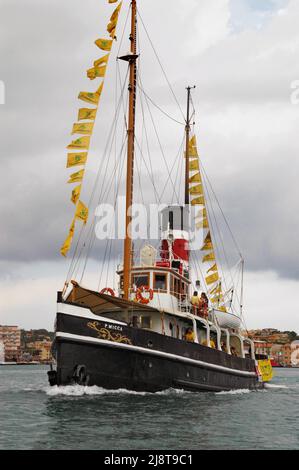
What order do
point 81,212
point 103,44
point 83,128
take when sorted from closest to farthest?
point 81,212
point 83,128
point 103,44

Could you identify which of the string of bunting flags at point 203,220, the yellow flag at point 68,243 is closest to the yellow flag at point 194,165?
the string of bunting flags at point 203,220

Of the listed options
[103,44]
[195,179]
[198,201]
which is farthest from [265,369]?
[103,44]

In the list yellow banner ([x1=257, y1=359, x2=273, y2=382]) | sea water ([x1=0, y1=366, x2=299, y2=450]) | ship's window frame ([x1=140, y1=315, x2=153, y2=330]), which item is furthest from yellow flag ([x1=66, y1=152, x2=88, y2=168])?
yellow banner ([x1=257, y1=359, x2=273, y2=382])

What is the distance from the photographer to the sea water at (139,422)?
17.3 meters

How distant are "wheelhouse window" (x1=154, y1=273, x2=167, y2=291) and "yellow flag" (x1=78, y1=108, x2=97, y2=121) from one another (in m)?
9.12

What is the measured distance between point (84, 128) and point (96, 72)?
11.1 feet

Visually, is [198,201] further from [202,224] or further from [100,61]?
[100,61]

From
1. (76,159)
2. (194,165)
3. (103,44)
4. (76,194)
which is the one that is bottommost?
(76,194)

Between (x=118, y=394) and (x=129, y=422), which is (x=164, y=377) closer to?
(x=118, y=394)

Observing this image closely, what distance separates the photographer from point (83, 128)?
30.7 meters

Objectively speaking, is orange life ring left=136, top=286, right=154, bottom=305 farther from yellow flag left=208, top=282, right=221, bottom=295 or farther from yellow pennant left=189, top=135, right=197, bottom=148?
yellow pennant left=189, top=135, right=197, bottom=148

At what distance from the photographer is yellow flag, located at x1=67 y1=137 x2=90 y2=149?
30298mm
